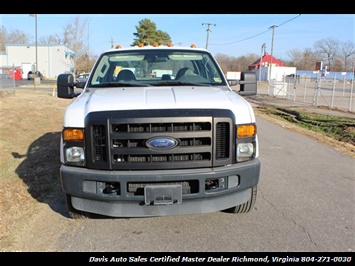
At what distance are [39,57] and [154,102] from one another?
233ft

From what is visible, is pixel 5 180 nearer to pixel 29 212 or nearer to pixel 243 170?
pixel 29 212

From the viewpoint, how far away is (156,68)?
5.11 m

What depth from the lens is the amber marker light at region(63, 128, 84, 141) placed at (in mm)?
3311

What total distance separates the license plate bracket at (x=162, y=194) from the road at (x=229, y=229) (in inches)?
19.4

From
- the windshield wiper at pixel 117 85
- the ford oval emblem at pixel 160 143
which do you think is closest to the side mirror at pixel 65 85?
the windshield wiper at pixel 117 85

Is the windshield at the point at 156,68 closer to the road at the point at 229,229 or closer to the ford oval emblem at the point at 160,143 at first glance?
the ford oval emblem at the point at 160,143

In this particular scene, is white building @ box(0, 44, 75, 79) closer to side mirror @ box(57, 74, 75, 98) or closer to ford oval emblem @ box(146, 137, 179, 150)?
side mirror @ box(57, 74, 75, 98)

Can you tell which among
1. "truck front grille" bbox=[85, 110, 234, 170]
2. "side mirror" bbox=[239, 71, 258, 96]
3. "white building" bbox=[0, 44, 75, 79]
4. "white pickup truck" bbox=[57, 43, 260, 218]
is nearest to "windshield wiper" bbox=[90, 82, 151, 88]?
"white pickup truck" bbox=[57, 43, 260, 218]

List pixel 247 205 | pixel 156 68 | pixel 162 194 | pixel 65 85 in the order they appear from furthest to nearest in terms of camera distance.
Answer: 1. pixel 156 68
2. pixel 65 85
3. pixel 247 205
4. pixel 162 194

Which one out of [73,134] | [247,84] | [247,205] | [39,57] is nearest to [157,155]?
[73,134]

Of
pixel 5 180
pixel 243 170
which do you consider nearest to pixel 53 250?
pixel 243 170

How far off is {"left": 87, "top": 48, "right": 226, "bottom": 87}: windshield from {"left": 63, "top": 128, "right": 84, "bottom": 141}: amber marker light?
1.42 meters

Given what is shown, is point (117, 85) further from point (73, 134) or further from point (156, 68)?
point (73, 134)

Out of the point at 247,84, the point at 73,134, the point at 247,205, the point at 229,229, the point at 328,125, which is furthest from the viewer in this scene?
the point at 328,125
